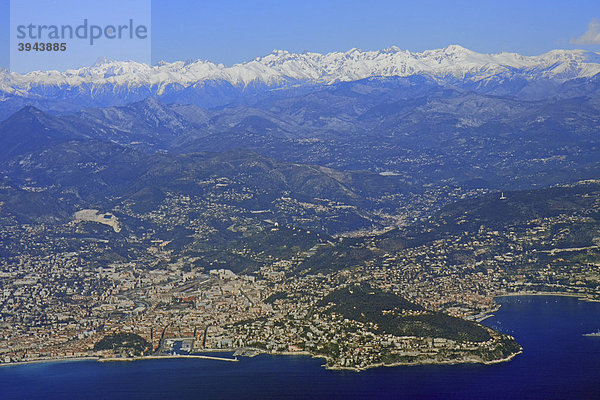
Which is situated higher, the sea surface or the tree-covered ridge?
the tree-covered ridge

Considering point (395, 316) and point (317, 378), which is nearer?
point (317, 378)

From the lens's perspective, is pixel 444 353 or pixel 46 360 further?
pixel 46 360

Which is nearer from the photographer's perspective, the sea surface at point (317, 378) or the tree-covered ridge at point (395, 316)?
the sea surface at point (317, 378)

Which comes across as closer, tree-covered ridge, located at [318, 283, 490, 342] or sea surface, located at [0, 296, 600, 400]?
sea surface, located at [0, 296, 600, 400]

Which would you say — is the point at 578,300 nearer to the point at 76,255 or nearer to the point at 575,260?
the point at 575,260

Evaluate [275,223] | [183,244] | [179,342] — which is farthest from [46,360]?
[275,223]

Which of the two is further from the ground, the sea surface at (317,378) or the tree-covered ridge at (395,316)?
the tree-covered ridge at (395,316)

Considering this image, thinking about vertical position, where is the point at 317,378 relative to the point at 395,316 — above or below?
below

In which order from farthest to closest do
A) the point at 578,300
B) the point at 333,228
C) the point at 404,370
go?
the point at 333,228, the point at 578,300, the point at 404,370
